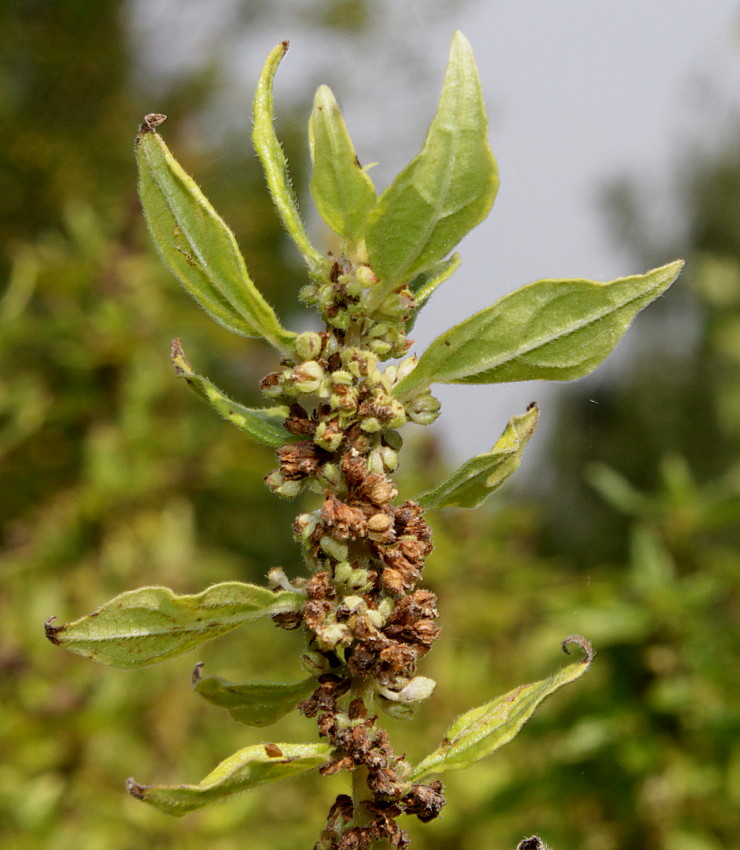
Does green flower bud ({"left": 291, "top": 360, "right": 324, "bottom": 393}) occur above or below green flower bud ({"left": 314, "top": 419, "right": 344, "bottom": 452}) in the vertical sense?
above

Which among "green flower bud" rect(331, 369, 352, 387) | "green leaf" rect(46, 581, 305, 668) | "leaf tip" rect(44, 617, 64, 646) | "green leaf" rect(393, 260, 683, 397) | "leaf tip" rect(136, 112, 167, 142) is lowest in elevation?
"green leaf" rect(46, 581, 305, 668)

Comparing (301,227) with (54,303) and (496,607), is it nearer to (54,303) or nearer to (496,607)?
(54,303)

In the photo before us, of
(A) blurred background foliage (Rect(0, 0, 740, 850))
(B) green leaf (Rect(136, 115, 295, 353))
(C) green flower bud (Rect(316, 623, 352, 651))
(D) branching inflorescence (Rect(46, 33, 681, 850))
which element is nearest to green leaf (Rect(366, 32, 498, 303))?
(D) branching inflorescence (Rect(46, 33, 681, 850))

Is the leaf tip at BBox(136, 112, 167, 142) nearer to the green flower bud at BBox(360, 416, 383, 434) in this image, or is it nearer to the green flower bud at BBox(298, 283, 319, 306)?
the green flower bud at BBox(298, 283, 319, 306)

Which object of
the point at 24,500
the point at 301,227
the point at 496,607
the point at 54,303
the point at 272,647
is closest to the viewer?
the point at 301,227

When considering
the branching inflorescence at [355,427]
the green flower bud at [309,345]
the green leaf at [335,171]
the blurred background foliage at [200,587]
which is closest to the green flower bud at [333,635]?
the branching inflorescence at [355,427]

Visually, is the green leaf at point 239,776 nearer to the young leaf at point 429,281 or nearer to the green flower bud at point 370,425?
the green flower bud at point 370,425

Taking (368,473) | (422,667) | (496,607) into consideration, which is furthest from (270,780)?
(496,607)
